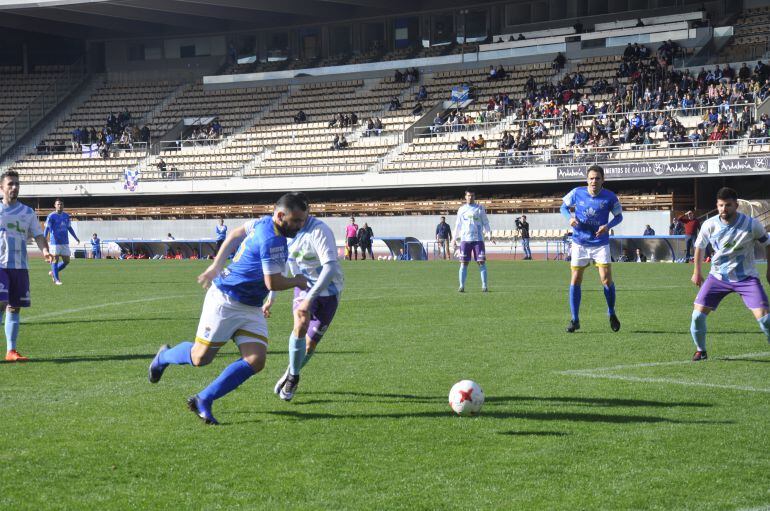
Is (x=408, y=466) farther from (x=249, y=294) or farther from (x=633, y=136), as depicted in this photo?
(x=633, y=136)

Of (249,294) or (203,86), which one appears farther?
(203,86)

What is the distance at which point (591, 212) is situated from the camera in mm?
14031

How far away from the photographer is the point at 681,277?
26719 mm

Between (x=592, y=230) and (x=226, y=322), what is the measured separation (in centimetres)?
782

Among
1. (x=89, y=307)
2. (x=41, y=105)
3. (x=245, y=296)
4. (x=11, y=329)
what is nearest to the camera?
(x=245, y=296)

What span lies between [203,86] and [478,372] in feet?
182

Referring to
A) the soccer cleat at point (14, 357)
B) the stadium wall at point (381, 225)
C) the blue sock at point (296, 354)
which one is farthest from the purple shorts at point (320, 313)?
the stadium wall at point (381, 225)

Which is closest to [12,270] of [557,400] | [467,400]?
[467,400]

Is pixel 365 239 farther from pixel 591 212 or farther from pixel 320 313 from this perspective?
pixel 320 313

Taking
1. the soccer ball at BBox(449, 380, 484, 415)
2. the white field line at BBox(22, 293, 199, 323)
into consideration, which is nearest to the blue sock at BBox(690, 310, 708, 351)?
the soccer ball at BBox(449, 380, 484, 415)

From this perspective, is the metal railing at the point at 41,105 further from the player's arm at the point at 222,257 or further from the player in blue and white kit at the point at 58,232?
the player's arm at the point at 222,257

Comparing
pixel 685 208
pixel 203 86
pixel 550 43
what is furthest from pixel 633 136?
pixel 203 86

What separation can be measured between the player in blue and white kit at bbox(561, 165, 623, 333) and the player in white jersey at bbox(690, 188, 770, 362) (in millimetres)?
2992

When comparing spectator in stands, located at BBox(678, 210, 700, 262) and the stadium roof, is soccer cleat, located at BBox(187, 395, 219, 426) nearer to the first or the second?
spectator in stands, located at BBox(678, 210, 700, 262)
